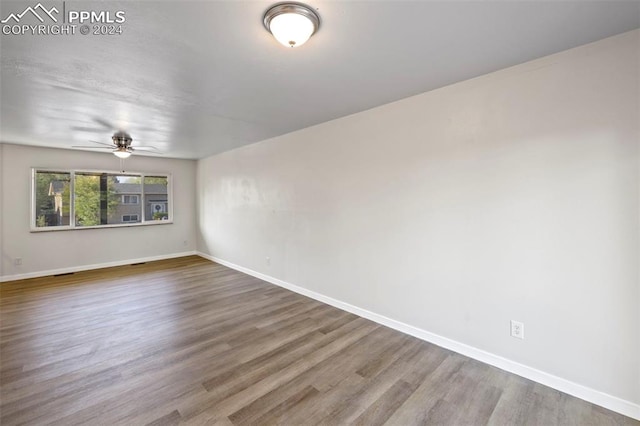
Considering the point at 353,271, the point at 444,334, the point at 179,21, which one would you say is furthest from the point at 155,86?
the point at 444,334

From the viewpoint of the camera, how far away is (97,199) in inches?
218

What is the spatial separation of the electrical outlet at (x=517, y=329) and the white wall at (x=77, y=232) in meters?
6.71

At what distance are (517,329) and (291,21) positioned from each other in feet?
9.00

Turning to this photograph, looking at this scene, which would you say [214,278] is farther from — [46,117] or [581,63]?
[581,63]

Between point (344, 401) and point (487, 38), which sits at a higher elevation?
point (487, 38)

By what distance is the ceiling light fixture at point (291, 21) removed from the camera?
143 centimetres

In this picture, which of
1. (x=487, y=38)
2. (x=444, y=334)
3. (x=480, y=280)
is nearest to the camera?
(x=487, y=38)

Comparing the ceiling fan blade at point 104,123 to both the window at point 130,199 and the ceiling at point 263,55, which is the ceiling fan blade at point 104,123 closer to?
the ceiling at point 263,55

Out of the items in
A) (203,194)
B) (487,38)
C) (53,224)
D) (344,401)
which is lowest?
(344,401)

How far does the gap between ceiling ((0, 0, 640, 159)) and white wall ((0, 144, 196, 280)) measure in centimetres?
221

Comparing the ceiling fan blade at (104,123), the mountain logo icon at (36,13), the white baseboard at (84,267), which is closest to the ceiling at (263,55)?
the mountain logo icon at (36,13)

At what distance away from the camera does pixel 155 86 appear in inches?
93.9

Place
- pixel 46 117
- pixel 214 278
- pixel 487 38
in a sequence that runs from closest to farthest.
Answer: pixel 487 38 < pixel 46 117 < pixel 214 278

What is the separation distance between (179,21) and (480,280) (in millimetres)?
2907
